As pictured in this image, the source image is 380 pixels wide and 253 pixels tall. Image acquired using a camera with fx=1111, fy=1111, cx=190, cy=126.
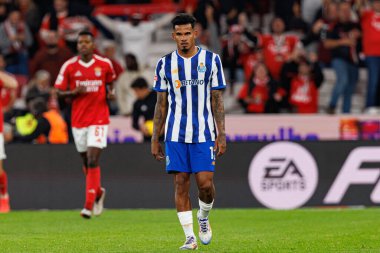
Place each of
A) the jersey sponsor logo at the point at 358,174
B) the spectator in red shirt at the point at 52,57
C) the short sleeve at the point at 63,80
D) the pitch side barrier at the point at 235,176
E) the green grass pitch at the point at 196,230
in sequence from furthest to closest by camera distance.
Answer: the spectator in red shirt at the point at 52,57 < the pitch side barrier at the point at 235,176 < the jersey sponsor logo at the point at 358,174 < the short sleeve at the point at 63,80 < the green grass pitch at the point at 196,230

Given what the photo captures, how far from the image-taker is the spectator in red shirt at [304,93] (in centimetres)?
2200

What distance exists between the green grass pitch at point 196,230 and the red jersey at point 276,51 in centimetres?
566

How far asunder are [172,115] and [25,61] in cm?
1348

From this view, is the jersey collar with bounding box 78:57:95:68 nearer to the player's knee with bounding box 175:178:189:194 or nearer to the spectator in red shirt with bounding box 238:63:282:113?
the player's knee with bounding box 175:178:189:194

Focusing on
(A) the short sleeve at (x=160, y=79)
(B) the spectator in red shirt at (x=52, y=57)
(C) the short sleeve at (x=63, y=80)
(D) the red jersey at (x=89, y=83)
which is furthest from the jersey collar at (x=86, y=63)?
(B) the spectator in red shirt at (x=52, y=57)

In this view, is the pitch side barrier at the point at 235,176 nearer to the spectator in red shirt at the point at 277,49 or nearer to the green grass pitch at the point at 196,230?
the green grass pitch at the point at 196,230

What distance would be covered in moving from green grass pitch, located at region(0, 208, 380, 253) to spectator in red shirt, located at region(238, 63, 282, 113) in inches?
171

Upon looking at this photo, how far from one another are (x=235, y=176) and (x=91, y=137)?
12.7 feet

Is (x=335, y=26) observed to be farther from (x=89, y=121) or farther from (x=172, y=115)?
(x=172, y=115)

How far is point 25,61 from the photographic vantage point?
24016 mm

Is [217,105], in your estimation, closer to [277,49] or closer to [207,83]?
[207,83]

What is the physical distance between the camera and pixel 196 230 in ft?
44.4

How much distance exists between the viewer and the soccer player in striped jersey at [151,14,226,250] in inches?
431

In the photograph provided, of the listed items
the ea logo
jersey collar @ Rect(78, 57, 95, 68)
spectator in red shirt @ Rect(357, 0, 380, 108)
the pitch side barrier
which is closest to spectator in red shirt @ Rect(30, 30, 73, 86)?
the pitch side barrier
